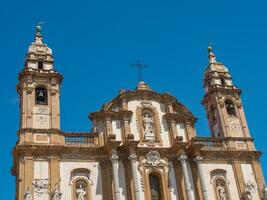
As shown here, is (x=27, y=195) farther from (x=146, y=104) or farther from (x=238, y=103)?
(x=238, y=103)

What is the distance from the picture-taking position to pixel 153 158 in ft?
97.9

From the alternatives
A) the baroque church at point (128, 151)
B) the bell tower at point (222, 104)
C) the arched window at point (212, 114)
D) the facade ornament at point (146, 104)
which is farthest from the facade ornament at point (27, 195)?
the arched window at point (212, 114)

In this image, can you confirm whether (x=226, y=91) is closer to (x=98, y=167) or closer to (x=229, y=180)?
(x=229, y=180)

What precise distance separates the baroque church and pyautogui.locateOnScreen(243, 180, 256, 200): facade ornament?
6 cm

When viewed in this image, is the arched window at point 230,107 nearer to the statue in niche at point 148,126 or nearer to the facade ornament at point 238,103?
the facade ornament at point 238,103

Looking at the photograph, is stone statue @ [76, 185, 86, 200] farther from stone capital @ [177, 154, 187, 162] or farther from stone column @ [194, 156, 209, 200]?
stone column @ [194, 156, 209, 200]

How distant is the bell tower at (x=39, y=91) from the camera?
1161 inches

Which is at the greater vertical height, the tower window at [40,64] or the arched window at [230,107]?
the tower window at [40,64]

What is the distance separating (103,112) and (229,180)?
363 inches

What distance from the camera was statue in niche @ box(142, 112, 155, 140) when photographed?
31.1 meters

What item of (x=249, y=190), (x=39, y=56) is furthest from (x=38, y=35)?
(x=249, y=190)

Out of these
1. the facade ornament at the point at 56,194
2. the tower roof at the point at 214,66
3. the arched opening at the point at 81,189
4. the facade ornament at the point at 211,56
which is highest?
the facade ornament at the point at 211,56

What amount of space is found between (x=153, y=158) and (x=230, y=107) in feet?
28.0

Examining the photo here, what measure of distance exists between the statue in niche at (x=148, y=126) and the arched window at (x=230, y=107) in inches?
255
